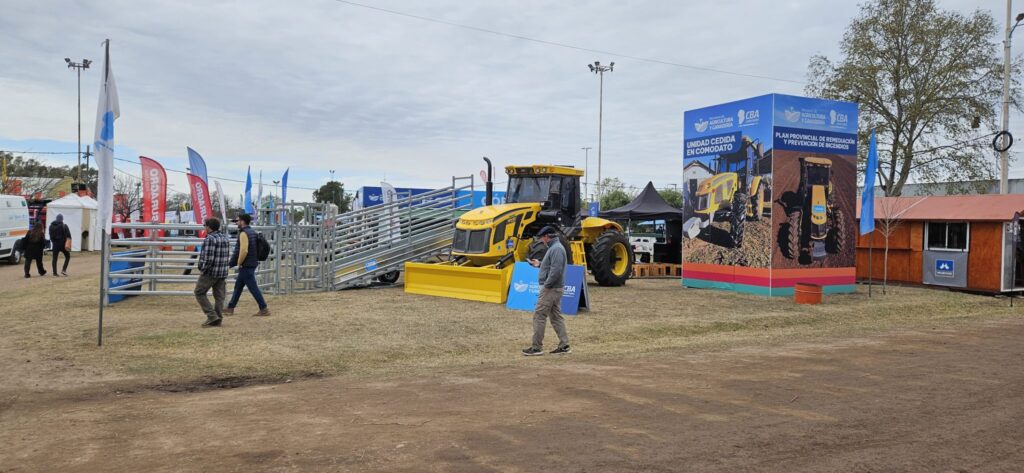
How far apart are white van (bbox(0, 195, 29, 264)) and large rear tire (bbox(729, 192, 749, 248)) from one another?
23197 millimetres

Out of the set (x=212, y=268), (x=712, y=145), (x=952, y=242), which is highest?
(x=712, y=145)

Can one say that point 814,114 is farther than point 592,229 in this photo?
No

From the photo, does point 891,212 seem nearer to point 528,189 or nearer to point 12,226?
point 528,189

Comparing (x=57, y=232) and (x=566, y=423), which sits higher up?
(x=57, y=232)

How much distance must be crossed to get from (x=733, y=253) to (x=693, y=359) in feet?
29.6

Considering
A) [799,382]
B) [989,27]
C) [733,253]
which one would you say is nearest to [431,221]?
[733,253]

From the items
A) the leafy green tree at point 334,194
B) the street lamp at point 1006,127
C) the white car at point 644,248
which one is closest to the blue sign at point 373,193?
the white car at point 644,248

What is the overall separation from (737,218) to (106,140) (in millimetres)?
13406

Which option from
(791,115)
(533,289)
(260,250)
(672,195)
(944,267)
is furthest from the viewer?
(672,195)

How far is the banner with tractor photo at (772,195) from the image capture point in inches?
657

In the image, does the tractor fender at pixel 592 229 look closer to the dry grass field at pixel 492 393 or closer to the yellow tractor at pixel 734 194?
the yellow tractor at pixel 734 194

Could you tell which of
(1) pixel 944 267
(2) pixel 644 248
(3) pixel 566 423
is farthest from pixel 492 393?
(2) pixel 644 248

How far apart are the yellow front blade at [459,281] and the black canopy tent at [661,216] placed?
35.5 ft

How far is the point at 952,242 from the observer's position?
19000mm
